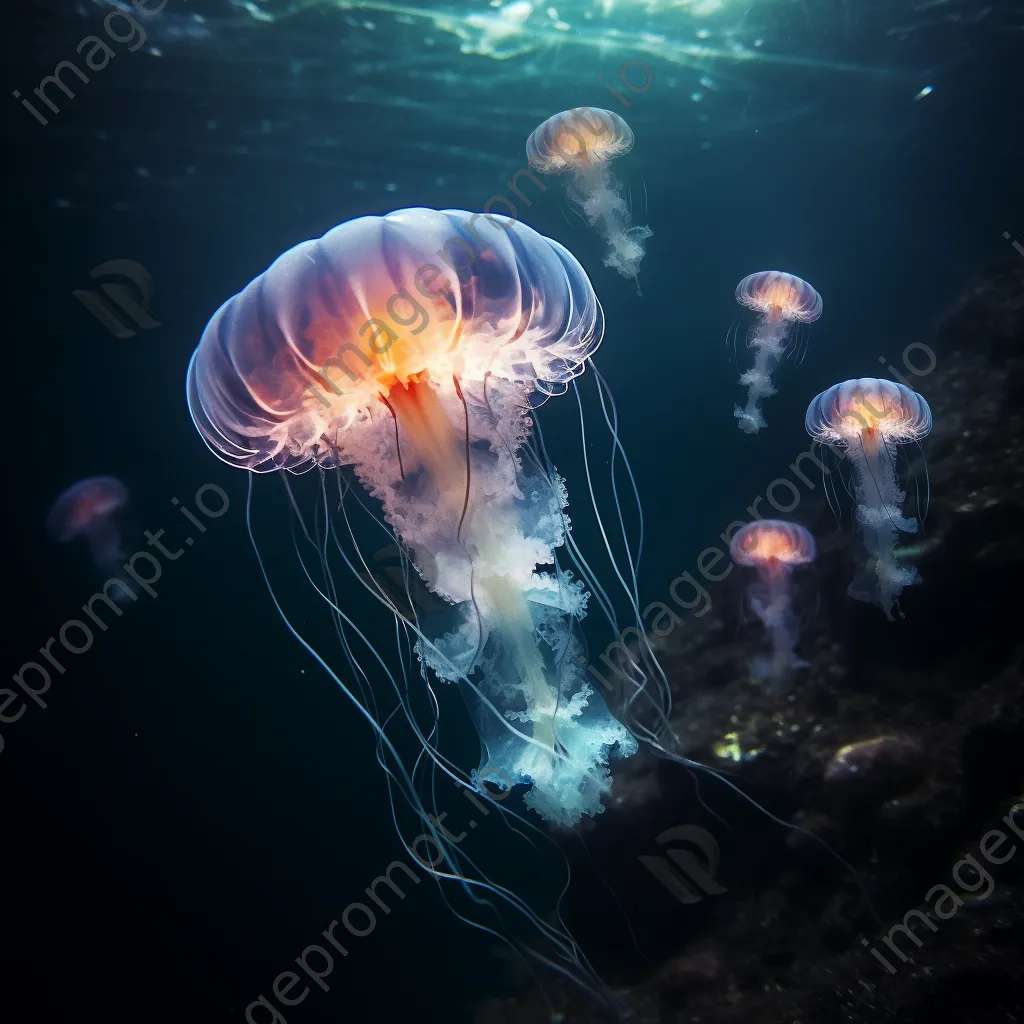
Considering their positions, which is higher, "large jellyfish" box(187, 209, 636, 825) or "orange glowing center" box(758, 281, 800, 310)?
"orange glowing center" box(758, 281, 800, 310)

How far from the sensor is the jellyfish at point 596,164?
5.43m

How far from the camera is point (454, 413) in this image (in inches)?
126

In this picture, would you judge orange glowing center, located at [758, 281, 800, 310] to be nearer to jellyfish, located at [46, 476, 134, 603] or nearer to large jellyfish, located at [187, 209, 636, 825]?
large jellyfish, located at [187, 209, 636, 825]

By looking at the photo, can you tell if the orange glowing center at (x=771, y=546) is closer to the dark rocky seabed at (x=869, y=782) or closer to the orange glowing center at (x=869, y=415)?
the dark rocky seabed at (x=869, y=782)

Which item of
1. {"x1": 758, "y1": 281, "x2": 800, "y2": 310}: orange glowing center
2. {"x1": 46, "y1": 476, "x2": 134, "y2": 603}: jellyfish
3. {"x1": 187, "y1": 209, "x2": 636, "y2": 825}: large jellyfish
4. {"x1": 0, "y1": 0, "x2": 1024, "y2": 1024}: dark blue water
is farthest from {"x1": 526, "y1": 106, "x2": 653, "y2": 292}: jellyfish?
{"x1": 46, "y1": 476, "x2": 134, "y2": 603}: jellyfish

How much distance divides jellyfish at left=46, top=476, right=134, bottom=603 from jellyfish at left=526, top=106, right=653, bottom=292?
4571mm

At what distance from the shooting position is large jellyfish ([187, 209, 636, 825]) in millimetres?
2518

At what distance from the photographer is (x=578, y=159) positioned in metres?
5.56

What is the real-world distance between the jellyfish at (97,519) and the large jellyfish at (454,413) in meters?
3.02

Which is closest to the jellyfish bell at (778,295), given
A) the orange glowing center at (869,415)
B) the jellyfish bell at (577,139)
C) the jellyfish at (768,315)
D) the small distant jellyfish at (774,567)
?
the jellyfish at (768,315)

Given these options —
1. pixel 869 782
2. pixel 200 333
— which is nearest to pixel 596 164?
pixel 200 333

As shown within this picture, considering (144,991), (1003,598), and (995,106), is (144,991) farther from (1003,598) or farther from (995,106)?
(995,106)

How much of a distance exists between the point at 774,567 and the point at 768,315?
2406 mm

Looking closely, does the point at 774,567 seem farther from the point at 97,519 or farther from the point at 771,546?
the point at 97,519
